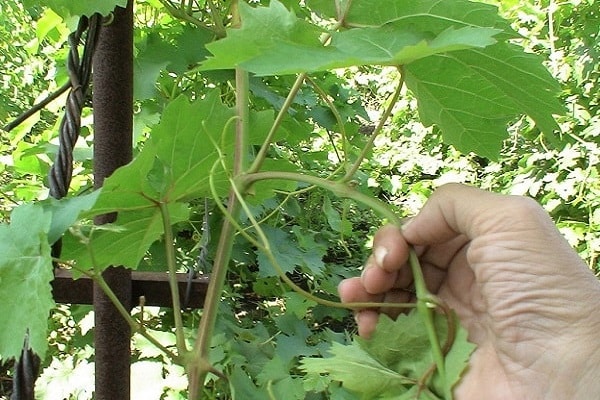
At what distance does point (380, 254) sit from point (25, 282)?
322 mm

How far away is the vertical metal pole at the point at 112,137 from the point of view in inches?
30.0

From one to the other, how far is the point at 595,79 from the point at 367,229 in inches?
45.0

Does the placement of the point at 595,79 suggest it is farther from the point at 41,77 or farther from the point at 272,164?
the point at 41,77

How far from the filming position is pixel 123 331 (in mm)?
813

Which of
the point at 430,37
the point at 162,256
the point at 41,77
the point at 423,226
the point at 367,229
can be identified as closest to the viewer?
the point at 430,37

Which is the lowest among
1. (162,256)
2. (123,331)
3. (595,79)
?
(123,331)

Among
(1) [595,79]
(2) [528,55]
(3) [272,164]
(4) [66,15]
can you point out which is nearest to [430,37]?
(2) [528,55]

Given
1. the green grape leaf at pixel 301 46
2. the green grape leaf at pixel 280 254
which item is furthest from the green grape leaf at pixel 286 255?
the green grape leaf at pixel 301 46

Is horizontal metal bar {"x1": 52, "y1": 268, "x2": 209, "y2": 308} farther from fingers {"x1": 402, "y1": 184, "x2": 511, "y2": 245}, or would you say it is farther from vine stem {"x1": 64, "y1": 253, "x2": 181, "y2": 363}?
fingers {"x1": 402, "y1": 184, "x2": 511, "y2": 245}

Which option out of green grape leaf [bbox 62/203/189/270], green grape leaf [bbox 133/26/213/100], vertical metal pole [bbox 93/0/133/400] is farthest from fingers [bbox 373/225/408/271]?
green grape leaf [bbox 133/26/213/100]

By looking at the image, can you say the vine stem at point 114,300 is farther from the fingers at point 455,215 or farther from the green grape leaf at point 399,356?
the fingers at point 455,215

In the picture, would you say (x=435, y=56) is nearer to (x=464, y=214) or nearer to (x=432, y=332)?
(x=464, y=214)

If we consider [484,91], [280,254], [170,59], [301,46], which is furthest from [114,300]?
[280,254]

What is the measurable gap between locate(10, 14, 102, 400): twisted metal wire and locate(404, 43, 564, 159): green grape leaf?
1.01ft
